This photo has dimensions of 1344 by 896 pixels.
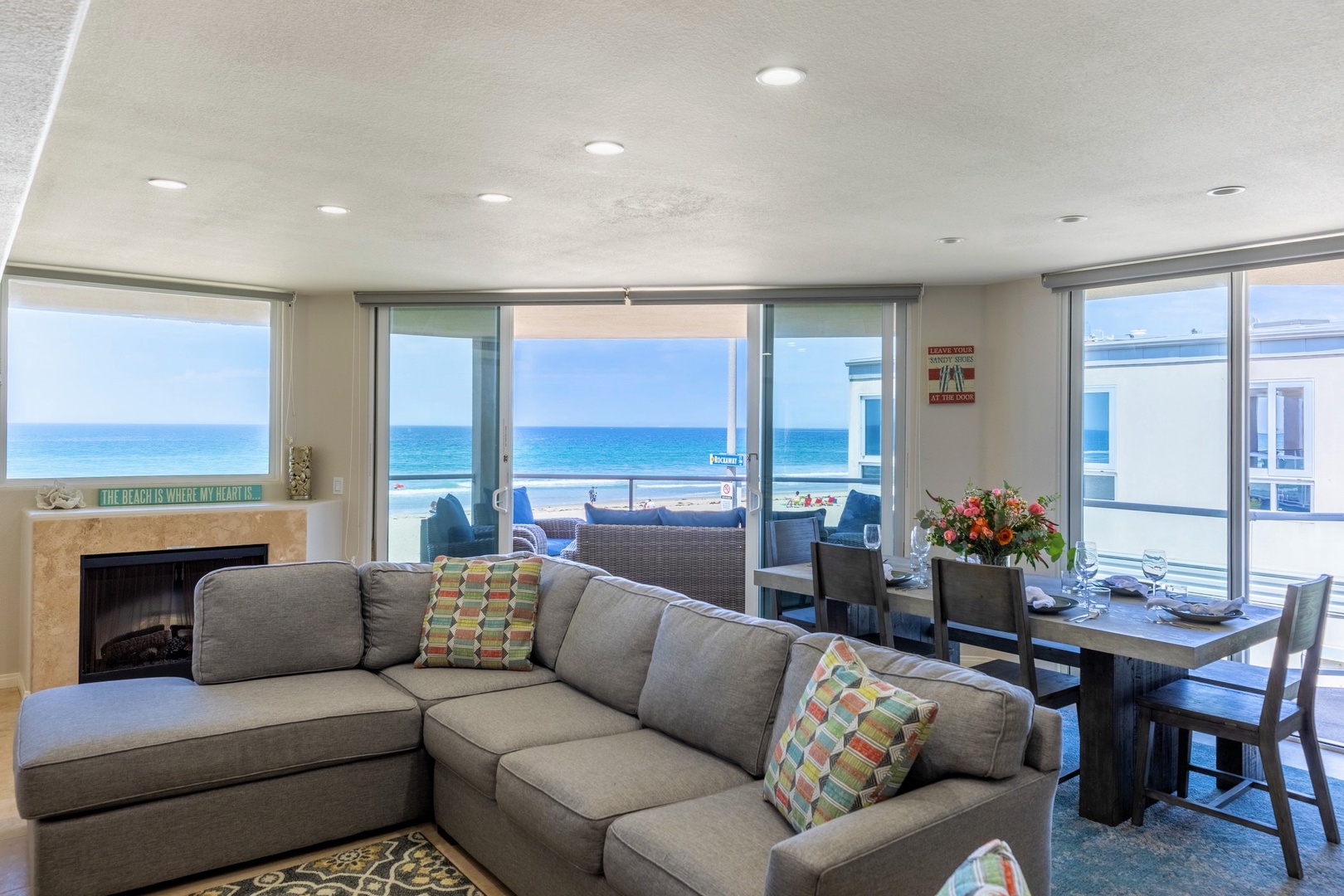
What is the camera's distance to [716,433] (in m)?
23.7

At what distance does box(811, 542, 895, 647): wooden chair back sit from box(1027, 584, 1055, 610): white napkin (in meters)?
0.54

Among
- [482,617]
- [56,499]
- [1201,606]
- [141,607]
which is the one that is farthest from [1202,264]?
[56,499]

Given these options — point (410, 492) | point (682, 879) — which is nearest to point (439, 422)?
point (410, 492)

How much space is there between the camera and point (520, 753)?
8.53 ft

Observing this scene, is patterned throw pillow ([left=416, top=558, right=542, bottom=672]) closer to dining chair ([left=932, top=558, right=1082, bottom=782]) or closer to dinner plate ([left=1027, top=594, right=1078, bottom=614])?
dining chair ([left=932, top=558, right=1082, bottom=782])

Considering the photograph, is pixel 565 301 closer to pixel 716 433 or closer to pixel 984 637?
pixel 984 637

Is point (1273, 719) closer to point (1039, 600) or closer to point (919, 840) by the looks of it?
point (1039, 600)

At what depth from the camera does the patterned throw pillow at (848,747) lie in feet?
6.42

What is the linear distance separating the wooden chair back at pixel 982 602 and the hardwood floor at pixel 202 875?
180 cm

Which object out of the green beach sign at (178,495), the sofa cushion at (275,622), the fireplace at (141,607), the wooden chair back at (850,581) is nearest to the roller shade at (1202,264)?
the wooden chair back at (850,581)

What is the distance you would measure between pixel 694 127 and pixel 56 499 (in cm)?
418

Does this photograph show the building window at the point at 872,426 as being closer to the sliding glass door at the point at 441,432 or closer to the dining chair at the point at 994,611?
the dining chair at the point at 994,611

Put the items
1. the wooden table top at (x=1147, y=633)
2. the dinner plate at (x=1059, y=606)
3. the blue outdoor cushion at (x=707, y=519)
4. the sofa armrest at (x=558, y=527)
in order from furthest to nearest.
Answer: the sofa armrest at (x=558, y=527) < the blue outdoor cushion at (x=707, y=519) < the dinner plate at (x=1059, y=606) < the wooden table top at (x=1147, y=633)

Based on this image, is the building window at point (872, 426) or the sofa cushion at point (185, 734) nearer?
the sofa cushion at point (185, 734)
